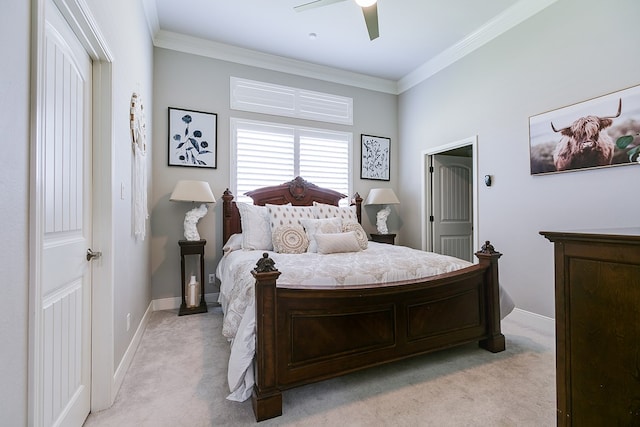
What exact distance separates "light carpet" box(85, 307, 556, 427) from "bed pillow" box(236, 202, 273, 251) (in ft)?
3.49

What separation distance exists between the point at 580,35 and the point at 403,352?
312cm

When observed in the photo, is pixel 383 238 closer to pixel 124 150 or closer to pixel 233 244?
pixel 233 244

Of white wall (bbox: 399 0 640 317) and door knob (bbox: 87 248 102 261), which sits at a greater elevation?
white wall (bbox: 399 0 640 317)

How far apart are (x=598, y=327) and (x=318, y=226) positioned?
8.02 ft

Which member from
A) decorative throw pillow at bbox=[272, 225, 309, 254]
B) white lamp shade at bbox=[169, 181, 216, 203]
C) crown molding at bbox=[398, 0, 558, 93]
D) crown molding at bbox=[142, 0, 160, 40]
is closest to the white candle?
white lamp shade at bbox=[169, 181, 216, 203]

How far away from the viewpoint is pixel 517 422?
1.57 meters

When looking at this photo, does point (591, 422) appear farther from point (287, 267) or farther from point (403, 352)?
point (287, 267)

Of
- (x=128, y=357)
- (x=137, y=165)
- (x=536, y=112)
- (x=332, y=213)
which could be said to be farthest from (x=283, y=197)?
(x=536, y=112)

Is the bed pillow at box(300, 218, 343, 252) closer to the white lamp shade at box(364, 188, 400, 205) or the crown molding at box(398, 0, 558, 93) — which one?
the white lamp shade at box(364, 188, 400, 205)

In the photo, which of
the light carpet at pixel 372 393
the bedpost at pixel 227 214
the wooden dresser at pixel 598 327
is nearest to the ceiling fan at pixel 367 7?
the wooden dresser at pixel 598 327

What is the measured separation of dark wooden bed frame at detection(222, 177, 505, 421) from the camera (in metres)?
1.62

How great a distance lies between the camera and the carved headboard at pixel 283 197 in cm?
371

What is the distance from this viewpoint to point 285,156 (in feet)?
13.7

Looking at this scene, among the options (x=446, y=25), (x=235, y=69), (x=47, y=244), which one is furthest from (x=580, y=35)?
(x=47, y=244)
